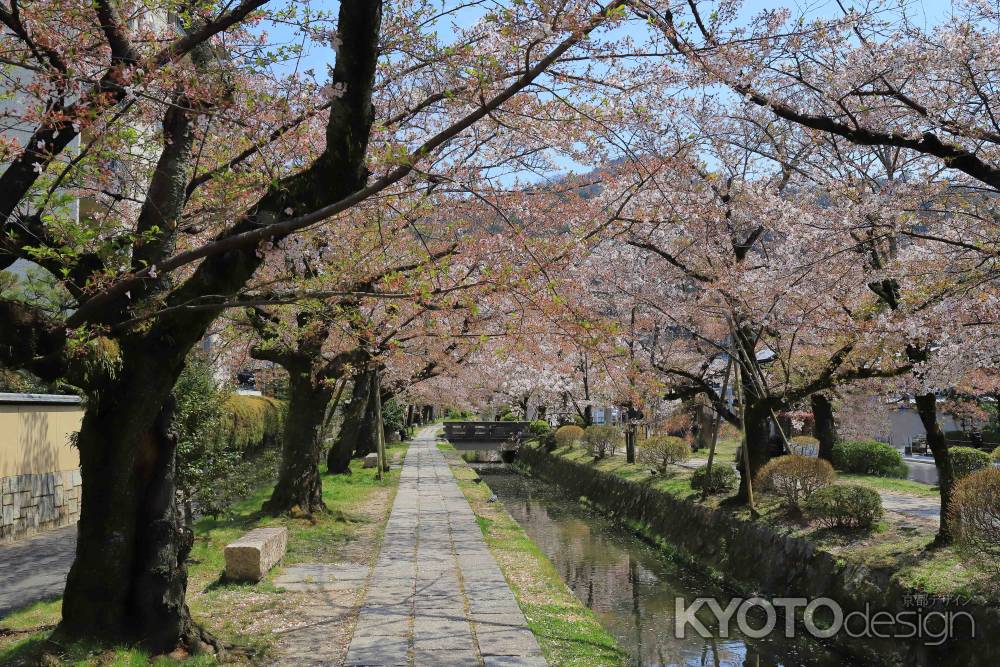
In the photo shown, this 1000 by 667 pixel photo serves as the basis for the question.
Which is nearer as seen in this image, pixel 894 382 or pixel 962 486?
pixel 962 486

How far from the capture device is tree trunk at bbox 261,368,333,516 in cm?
1197

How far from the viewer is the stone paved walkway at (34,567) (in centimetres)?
735

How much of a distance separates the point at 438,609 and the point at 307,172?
4429 millimetres

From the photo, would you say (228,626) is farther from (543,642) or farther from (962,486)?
(962,486)

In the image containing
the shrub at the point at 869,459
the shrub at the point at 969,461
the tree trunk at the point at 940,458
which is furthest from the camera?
the shrub at the point at 869,459

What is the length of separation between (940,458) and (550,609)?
17.0ft

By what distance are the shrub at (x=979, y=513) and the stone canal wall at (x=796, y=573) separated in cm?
71

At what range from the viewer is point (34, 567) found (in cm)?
888

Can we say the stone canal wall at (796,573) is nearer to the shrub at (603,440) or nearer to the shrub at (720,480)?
the shrub at (720,480)

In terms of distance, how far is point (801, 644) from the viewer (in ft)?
28.9

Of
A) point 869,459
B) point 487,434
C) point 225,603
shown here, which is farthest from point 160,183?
point 487,434

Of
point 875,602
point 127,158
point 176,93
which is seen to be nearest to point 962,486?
point 875,602

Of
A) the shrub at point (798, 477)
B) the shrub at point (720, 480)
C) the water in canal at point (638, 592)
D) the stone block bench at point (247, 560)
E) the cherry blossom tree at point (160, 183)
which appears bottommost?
the water in canal at point (638, 592)

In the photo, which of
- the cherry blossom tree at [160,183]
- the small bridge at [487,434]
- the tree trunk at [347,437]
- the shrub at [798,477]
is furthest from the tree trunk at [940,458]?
the small bridge at [487,434]
